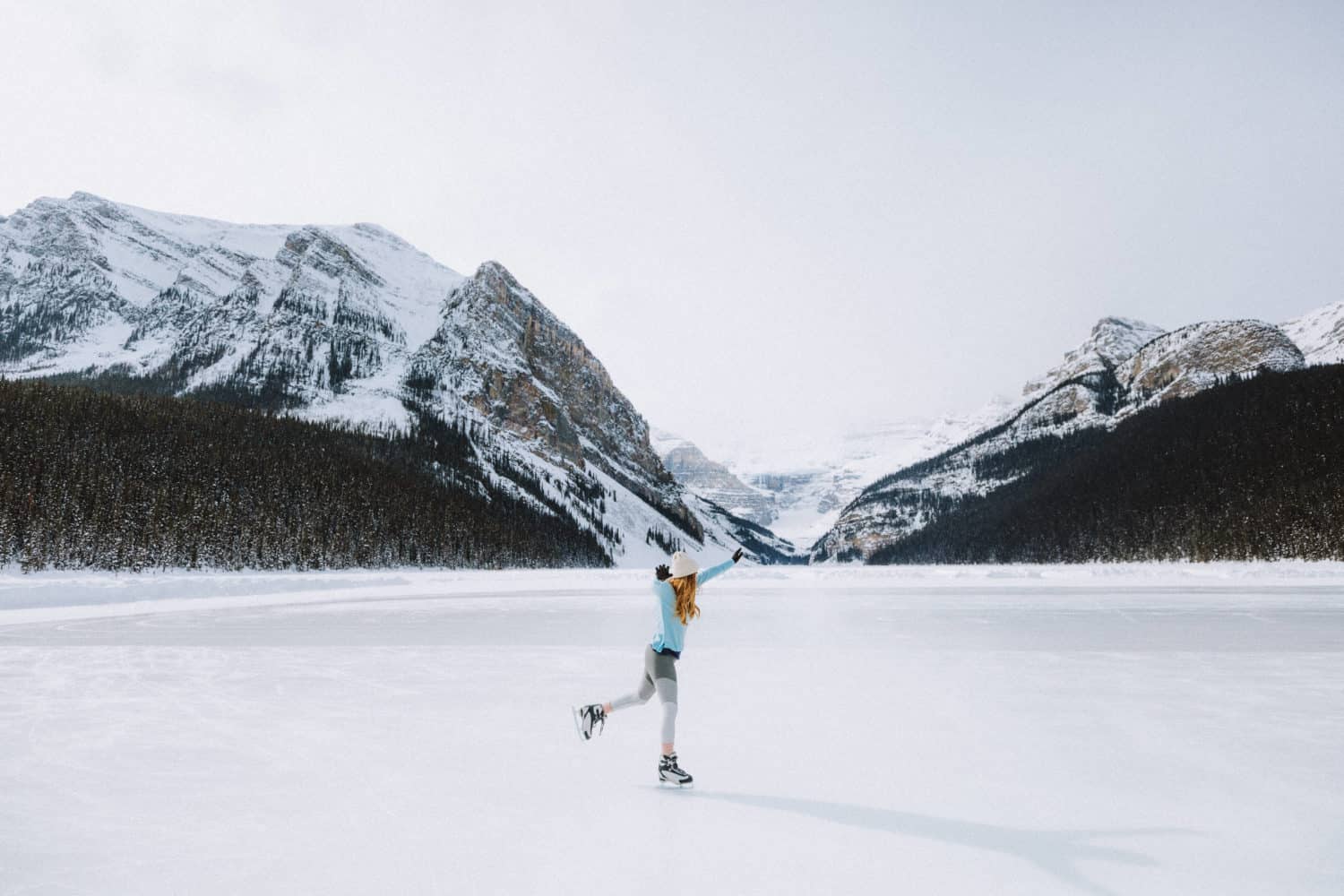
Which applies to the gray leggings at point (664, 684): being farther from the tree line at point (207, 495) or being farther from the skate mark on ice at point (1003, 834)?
the tree line at point (207, 495)

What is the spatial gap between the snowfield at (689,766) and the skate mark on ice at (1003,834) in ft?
0.10

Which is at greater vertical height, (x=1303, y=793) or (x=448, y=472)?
(x=448, y=472)

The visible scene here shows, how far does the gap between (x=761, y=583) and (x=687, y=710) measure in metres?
36.5

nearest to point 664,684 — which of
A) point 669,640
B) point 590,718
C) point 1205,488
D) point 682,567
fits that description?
point 669,640

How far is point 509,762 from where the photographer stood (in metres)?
7.46

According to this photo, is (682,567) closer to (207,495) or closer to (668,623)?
(668,623)

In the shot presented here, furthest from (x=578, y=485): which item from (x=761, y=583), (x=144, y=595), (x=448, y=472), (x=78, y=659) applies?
(x=78, y=659)

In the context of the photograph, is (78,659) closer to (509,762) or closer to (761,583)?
(509,762)

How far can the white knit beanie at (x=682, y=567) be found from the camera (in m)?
6.82

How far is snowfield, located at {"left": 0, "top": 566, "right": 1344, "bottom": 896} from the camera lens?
4.87 m

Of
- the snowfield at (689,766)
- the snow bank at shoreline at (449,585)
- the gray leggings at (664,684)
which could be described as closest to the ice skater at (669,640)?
the gray leggings at (664,684)

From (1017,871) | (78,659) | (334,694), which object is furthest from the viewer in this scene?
(78,659)

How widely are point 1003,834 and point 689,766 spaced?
2.95 metres

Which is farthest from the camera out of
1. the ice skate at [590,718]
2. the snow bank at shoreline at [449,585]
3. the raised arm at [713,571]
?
the snow bank at shoreline at [449,585]
